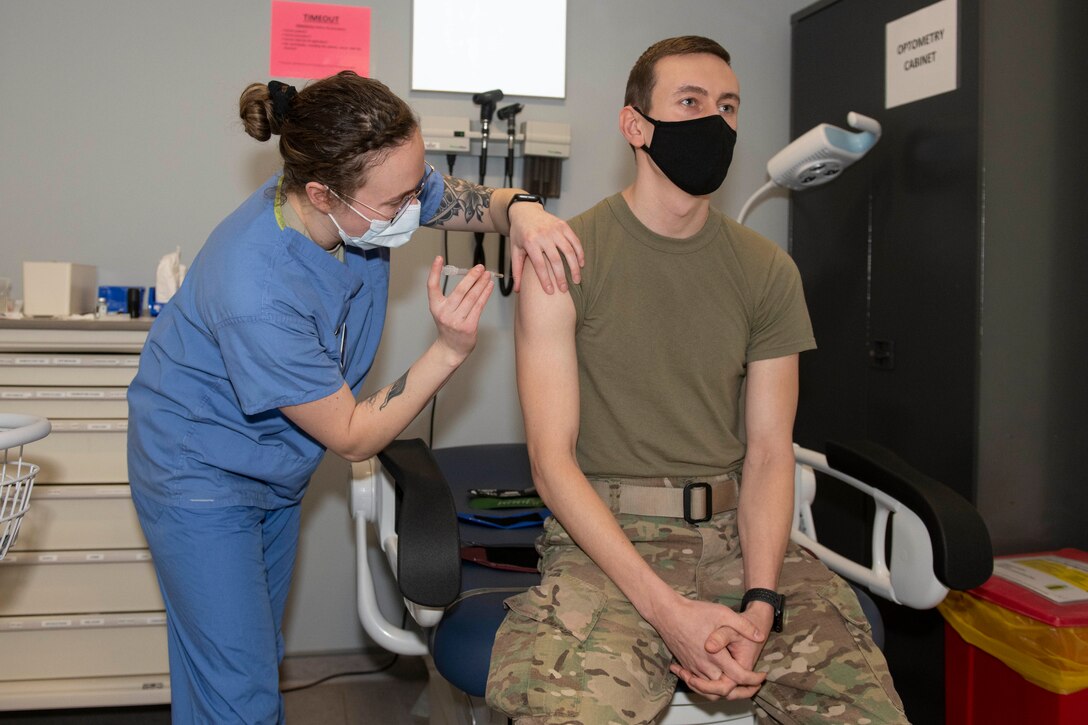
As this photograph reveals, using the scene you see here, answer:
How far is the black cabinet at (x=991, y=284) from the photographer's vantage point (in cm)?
192

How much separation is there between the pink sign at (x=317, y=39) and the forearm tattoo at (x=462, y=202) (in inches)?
31.3

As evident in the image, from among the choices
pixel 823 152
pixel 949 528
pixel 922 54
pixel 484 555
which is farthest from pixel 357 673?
pixel 922 54

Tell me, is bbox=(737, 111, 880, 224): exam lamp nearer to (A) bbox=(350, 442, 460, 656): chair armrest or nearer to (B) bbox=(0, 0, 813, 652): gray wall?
(B) bbox=(0, 0, 813, 652): gray wall

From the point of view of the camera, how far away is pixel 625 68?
2.54m

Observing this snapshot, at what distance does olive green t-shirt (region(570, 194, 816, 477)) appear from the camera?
1.53m

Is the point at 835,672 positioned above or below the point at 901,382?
below

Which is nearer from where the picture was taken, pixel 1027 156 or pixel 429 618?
pixel 429 618

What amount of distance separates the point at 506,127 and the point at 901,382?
1.17m

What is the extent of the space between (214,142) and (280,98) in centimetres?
109

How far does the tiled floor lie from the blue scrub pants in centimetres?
82

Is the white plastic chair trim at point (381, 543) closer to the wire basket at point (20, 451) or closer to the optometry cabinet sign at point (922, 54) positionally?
the wire basket at point (20, 451)

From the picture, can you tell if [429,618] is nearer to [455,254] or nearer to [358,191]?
[358,191]

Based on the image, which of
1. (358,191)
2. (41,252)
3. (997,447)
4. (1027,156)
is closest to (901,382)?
(997,447)

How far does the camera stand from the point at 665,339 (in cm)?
155
